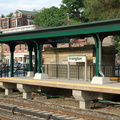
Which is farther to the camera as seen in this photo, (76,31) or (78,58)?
(78,58)

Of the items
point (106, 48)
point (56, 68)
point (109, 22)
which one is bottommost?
point (56, 68)

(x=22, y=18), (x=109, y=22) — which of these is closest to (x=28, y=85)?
(x=109, y=22)

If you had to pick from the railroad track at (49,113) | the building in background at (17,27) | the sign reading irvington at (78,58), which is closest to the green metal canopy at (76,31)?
the sign reading irvington at (78,58)

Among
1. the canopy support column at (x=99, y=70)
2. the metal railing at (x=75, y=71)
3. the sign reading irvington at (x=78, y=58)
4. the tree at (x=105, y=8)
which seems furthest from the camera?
the tree at (x=105, y=8)

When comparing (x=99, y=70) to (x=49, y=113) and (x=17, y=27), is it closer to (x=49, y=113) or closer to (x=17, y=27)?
(x=49, y=113)

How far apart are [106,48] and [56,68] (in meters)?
3.90

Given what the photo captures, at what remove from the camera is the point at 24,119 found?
34.4 ft

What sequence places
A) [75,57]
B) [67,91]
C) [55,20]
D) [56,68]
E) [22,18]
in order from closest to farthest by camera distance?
1. [75,57]
2. [67,91]
3. [56,68]
4. [55,20]
5. [22,18]

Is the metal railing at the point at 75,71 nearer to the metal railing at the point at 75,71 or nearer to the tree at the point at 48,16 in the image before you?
the metal railing at the point at 75,71

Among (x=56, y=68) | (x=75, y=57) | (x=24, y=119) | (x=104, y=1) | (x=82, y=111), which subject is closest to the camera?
(x=24, y=119)

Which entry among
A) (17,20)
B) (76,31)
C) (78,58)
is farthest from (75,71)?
(17,20)

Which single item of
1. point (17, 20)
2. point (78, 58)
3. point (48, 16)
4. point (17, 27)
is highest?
point (48, 16)

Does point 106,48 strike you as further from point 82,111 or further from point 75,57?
point 82,111

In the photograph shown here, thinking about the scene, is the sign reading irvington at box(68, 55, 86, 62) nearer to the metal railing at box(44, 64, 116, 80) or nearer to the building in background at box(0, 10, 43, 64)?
the metal railing at box(44, 64, 116, 80)
